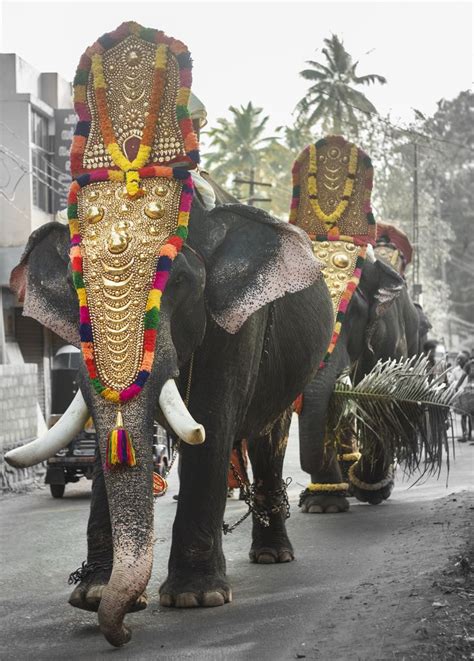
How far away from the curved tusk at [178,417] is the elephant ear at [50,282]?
102 centimetres

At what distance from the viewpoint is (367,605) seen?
5.99m

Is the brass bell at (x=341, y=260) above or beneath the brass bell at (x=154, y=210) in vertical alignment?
above

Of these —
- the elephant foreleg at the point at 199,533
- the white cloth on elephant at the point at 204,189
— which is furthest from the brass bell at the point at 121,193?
the elephant foreleg at the point at 199,533

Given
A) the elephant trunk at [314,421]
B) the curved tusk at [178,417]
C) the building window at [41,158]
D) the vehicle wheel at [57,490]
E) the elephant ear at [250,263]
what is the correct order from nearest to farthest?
1. the curved tusk at [178,417]
2. the elephant ear at [250,263]
3. the elephant trunk at [314,421]
4. the vehicle wheel at [57,490]
5. the building window at [41,158]

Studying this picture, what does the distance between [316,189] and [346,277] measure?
84cm

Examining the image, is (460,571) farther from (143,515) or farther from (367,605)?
(143,515)

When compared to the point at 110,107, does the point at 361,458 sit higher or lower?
lower

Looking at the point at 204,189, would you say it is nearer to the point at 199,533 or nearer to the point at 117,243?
the point at 117,243

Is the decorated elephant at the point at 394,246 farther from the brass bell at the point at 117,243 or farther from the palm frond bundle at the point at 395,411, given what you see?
the brass bell at the point at 117,243

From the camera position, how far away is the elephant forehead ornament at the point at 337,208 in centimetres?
970

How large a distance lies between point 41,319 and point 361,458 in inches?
165

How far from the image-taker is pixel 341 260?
970 centimetres

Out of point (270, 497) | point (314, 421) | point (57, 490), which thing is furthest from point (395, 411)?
point (57, 490)

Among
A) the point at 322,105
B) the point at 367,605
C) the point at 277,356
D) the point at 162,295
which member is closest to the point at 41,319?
the point at 162,295
